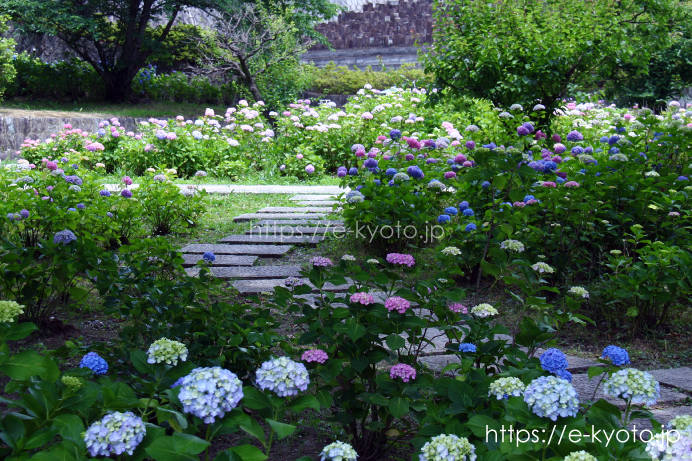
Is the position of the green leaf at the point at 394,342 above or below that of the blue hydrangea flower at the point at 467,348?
above

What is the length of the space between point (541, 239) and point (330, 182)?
159 inches

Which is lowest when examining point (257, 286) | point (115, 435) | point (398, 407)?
point (257, 286)

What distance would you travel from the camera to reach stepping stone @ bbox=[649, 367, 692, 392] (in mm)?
2035

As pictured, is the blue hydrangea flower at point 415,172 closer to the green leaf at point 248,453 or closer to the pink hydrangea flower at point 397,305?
the pink hydrangea flower at point 397,305

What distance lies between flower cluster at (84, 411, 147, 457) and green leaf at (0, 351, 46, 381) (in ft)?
0.60

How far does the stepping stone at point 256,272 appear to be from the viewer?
3.26 metres

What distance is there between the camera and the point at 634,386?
1.09 metres

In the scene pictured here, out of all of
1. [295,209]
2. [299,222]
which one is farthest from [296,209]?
[299,222]

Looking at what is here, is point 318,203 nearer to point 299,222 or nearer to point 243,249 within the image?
point 299,222

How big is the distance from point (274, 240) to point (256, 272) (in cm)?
79

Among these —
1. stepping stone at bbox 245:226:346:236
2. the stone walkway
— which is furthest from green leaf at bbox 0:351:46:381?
stepping stone at bbox 245:226:346:236

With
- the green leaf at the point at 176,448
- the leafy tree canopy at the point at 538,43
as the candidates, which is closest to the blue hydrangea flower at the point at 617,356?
the green leaf at the point at 176,448

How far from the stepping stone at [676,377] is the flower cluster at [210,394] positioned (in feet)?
6.00

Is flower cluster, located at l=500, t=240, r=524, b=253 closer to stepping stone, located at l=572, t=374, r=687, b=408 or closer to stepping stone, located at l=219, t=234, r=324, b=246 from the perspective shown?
stepping stone, located at l=572, t=374, r=687, b=408
